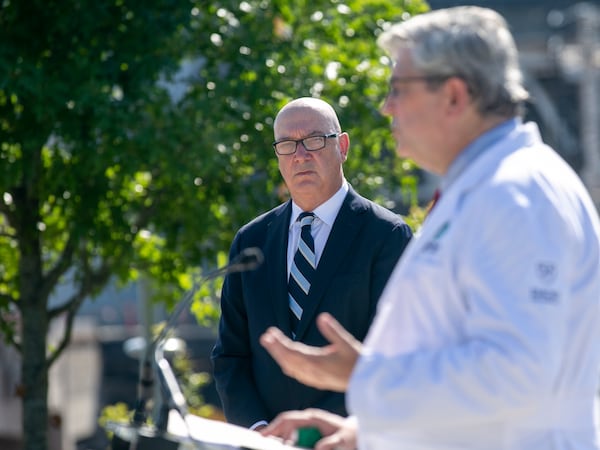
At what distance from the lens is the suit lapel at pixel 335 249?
4.22 meters

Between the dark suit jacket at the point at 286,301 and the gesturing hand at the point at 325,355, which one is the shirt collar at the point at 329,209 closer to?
the dark suit jacket at the point at 286,301

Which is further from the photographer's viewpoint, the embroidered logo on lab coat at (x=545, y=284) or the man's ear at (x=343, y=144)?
the man's ear at (x=343, y=144)

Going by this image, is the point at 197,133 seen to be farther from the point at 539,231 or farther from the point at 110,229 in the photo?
the point at 539,231

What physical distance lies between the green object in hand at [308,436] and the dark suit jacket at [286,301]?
137 cm

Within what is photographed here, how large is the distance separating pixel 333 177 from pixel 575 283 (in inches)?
80.8

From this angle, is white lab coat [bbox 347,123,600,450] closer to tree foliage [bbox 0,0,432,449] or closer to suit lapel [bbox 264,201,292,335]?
suit lapel [bbox 264,201,292,335]

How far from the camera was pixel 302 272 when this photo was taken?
4.32m

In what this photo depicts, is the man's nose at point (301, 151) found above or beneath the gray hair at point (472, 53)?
beneath

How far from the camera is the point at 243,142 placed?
7.33 metres

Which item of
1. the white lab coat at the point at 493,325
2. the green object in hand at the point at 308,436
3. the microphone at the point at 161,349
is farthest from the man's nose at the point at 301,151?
the white lab coat at the point at 493,325

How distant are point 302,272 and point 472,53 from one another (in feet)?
6.31

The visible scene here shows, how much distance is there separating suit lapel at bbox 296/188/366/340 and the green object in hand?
4.69ft

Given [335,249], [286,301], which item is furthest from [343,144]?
[286,301]

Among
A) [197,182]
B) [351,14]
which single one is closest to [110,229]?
[197,182]
